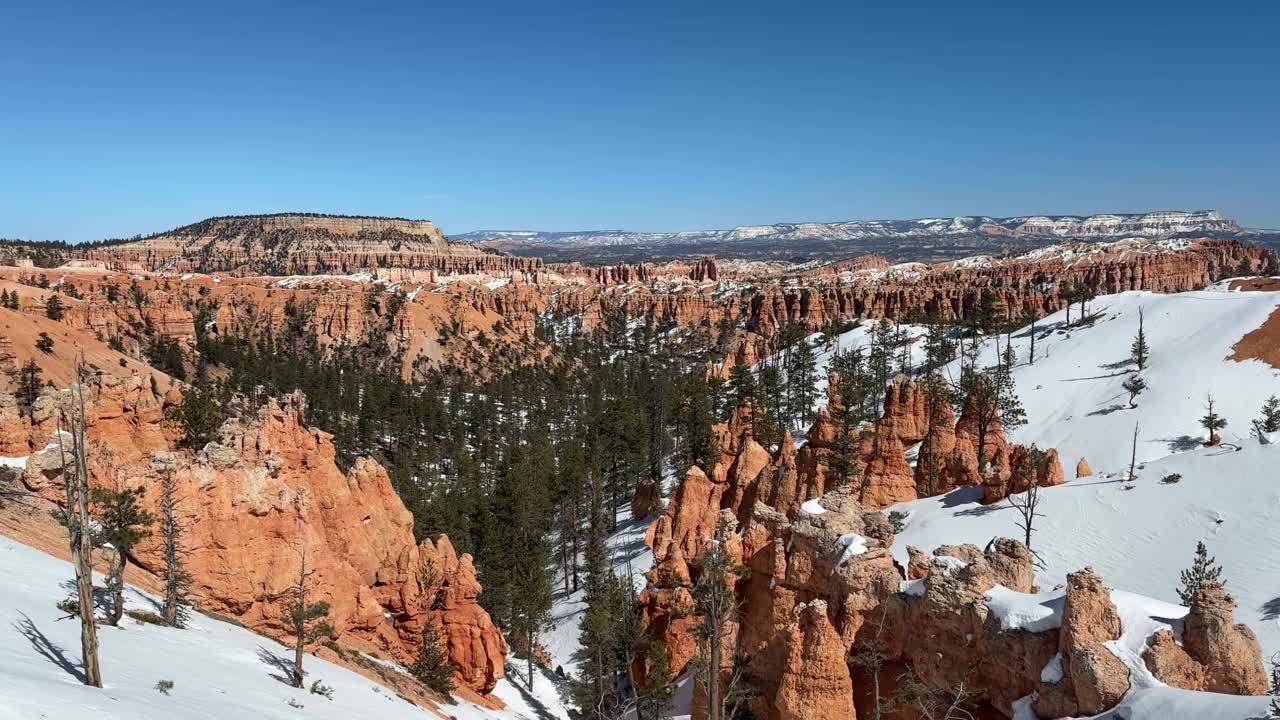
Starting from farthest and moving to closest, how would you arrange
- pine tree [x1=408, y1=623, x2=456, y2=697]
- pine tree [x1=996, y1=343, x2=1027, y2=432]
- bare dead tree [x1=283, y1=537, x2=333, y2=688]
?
pine tree [x1=996, y1=343, x2=1027, y2=432], pine tree [x1=408, y1=623, x2=456, y2=697], bare dead tree [x1=283, y1=537, x2=333, y2=688]

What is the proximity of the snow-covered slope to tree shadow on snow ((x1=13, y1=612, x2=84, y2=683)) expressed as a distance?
19477 millimetres

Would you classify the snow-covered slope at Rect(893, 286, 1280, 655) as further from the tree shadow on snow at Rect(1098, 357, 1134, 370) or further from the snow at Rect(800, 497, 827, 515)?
the snow at Rect(800, 497, 827, 515)

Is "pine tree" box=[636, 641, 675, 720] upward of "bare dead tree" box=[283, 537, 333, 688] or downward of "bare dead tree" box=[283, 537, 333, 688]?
downward

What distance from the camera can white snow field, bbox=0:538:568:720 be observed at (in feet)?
37.6

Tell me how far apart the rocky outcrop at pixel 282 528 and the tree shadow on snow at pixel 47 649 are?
8593mm

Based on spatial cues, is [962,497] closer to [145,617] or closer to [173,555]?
[173,555]

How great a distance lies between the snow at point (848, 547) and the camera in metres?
21.6

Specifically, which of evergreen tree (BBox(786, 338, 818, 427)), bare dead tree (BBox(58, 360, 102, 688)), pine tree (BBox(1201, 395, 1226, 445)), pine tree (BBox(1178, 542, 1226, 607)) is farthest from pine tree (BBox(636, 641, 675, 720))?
pine tree (BBox(1201, 395, 1226, 445))

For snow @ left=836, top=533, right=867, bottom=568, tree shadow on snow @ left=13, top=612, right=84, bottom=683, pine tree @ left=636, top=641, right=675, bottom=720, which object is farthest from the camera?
pine tree @ left=636, top=641, right=675, bottom=720

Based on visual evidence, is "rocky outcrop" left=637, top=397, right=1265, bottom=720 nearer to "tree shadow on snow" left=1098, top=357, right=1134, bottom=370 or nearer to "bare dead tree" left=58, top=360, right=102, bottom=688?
"bare dead tree" left=58, top=360, right=102, bottom=688

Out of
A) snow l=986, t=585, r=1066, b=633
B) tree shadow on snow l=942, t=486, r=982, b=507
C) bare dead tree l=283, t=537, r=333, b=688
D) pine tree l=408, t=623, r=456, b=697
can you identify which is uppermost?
snow l=986, t=585, r=1066, b=633

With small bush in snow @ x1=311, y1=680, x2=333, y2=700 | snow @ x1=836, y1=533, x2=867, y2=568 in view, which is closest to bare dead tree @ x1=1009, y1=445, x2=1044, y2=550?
snow @ x1=836, y1=533, x2=867, y2=568

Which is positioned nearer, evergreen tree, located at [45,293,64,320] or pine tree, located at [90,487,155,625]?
pine tree, located at [90,487,155,625]

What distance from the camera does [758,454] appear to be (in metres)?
44.7
